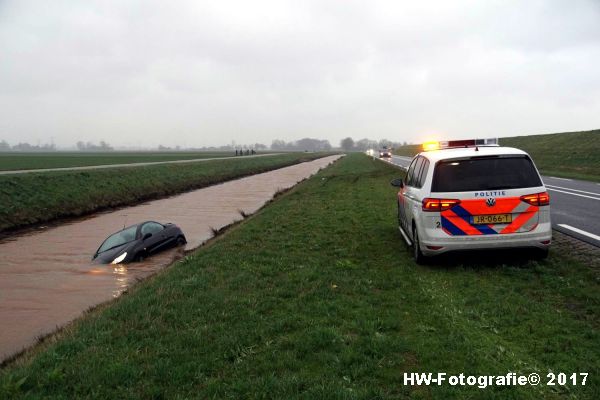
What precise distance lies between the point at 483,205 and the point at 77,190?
2688cm

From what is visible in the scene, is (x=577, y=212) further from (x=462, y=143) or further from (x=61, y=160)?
(x=61, y=160)

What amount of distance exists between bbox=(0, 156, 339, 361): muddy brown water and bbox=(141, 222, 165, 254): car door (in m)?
0.29

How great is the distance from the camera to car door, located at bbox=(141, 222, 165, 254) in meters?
13.6

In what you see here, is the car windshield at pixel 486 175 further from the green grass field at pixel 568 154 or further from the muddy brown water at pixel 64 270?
the green grass field at pixel 568 154

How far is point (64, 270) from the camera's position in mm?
12609

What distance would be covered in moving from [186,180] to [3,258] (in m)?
27.4

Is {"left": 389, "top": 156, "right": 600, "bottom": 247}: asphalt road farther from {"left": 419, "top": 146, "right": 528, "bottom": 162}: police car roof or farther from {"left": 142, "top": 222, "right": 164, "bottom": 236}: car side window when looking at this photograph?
{"left": 142, "top": 222, "right": 164, "bottom": 236}: car side window

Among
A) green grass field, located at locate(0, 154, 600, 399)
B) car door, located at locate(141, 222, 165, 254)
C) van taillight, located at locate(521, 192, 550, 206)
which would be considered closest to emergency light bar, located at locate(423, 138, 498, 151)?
van taillight, located at locate(521, 192, 550, 206)

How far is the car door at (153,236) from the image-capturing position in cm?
1364

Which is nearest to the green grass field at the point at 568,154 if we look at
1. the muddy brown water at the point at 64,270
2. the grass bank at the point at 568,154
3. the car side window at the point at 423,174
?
the grass bank at the point at 568,154

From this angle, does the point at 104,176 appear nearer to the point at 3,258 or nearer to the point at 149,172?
the point at 149,172

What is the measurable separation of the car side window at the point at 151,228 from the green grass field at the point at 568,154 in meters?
20.1

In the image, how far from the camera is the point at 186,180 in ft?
137

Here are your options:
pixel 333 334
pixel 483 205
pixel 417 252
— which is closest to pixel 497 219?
pixel 483 205
